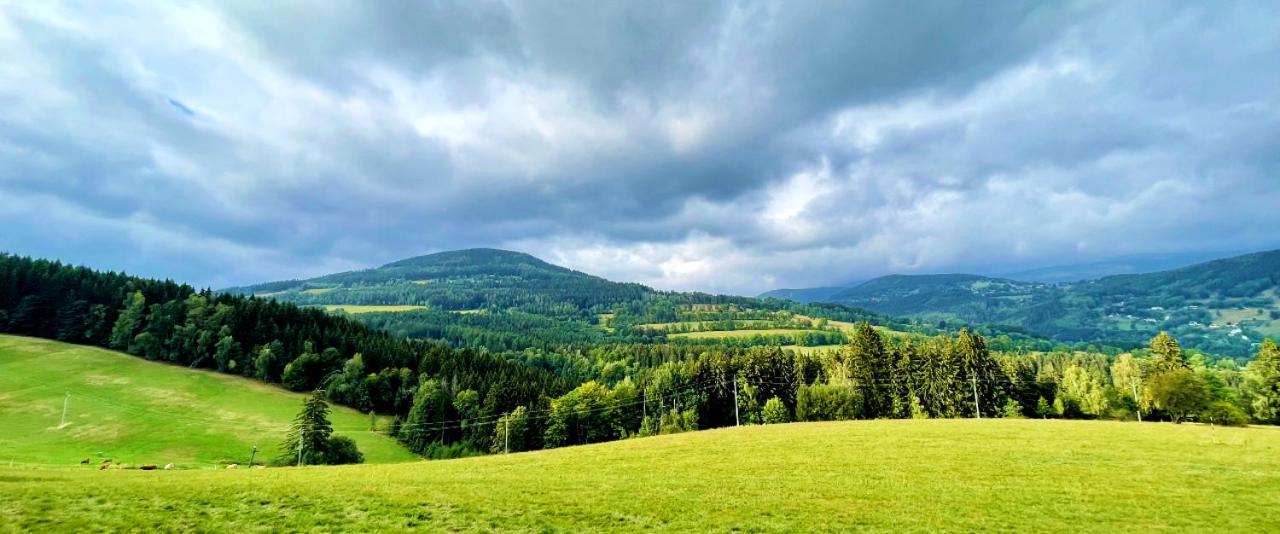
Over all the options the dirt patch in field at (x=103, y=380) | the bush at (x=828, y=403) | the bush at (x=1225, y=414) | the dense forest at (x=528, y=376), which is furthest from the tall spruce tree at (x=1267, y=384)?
the dirt patch in field at (x=103, y=380)

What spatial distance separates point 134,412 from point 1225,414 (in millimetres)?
156681

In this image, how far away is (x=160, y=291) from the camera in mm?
123812

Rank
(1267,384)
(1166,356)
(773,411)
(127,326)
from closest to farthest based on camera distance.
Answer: (1267,384), (1166,356), (773,411), (127,326)

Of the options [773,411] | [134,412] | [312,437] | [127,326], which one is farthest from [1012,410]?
[127,326]

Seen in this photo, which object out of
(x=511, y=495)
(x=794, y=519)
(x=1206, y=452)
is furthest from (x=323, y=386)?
(x=1206, y=452)

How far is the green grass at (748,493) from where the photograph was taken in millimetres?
22625

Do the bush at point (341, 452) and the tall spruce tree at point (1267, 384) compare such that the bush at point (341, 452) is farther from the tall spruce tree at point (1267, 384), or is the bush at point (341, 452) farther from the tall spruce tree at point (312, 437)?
the tall spruce tree at point (1267, 384)

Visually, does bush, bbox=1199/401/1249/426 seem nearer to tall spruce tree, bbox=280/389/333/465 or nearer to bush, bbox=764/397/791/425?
bush, bbox=764/397/791/425

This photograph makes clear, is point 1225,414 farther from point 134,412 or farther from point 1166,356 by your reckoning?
point 134,412

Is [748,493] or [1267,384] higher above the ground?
[748,493]

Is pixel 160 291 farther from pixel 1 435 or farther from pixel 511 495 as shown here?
pixel 511 495

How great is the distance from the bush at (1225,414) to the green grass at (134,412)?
386 ft

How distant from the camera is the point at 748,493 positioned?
99.5 feet

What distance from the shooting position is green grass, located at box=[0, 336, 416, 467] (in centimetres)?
6962
